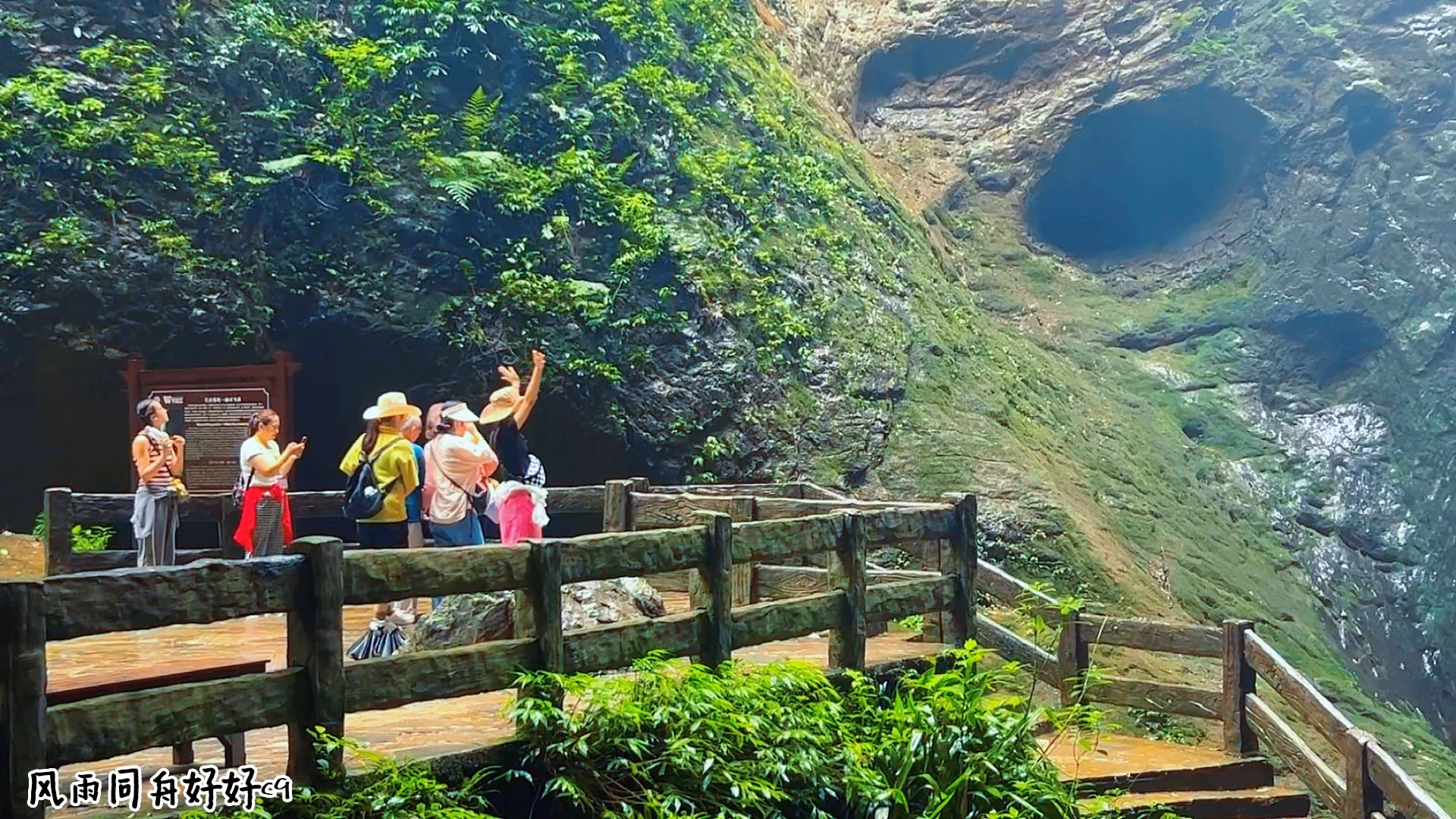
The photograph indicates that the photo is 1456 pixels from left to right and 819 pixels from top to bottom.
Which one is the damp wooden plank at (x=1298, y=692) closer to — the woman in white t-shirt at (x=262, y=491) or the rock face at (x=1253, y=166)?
the woman in white t-shirt at (x=262, y=491)

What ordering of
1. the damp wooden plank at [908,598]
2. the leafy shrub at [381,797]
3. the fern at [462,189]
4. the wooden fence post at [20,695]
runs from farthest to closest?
the fern at [462,189]
the damp wooden plank at [908,598]
the leafy shrub at [381,797]
the wooden fence post at [20,695]

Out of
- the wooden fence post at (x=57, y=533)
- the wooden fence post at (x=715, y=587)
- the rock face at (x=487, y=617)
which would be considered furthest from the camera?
the wooden fence post at (x=57, y=533)

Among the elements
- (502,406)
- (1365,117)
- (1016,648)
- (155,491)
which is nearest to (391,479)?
(502,406)

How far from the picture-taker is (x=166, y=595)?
4.63 metres

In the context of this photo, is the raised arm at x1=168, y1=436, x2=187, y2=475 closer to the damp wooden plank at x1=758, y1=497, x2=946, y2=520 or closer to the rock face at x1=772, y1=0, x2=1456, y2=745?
the damp wooden plank at x1=758, y1=497, x2=946, y2=520

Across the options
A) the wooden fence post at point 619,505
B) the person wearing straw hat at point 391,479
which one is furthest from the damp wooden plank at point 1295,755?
the person wearing straw hat at point 391,479

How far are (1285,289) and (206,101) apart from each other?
732 inches

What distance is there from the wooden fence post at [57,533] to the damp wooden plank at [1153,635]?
8942mm

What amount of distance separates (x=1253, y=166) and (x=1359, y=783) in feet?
64.3

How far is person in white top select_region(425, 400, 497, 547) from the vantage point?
8820mm

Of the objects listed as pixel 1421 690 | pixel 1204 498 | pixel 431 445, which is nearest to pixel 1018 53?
pixel 1204 498

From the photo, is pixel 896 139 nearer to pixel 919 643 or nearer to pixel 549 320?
pixel 549 320

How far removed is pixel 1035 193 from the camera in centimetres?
2558

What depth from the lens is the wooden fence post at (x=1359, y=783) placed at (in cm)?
827
